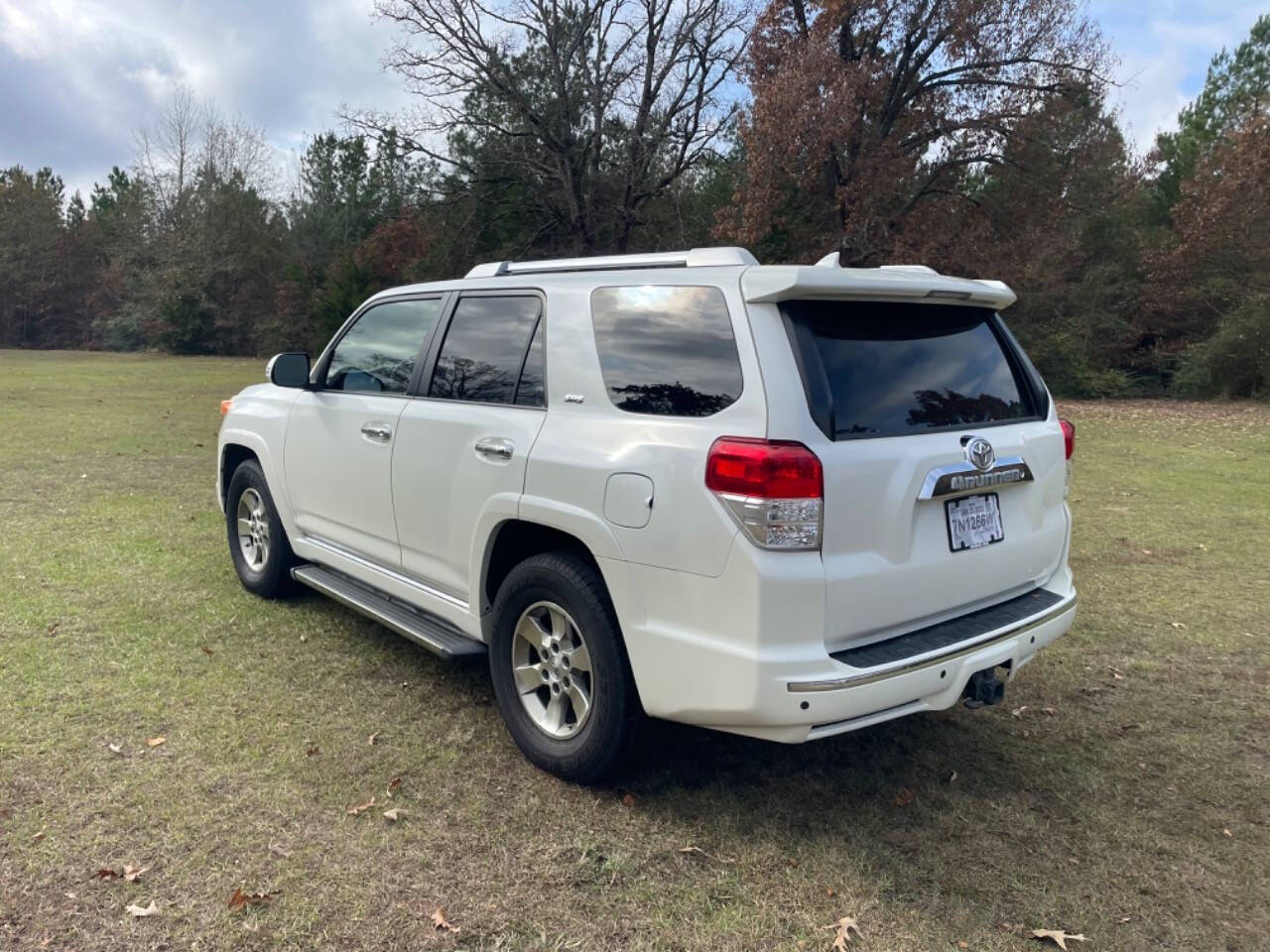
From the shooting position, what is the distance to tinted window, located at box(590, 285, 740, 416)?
9.95ft

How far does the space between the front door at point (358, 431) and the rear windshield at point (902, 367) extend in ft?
6.67

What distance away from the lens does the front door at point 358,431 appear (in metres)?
4.35

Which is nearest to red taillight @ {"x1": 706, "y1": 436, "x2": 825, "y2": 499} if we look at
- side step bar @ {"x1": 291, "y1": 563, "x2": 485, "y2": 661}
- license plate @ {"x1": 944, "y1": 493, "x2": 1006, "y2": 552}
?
license plate @ {"x1": 944, "y1": 493, "x2": 1006, "y2": 552}

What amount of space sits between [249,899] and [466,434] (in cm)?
183

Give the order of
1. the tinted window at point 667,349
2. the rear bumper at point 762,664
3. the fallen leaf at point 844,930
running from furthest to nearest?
the tinted window at point 667,349 → the rear bumper at point 762,664 → the fallen leaf at point 844,930

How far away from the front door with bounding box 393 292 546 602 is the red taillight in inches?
38.6

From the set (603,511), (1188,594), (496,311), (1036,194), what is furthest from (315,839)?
(1036,194)

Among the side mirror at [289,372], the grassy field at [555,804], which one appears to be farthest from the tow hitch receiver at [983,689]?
the side mirror at [289,372]

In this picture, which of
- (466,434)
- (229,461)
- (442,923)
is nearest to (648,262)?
(466,434)

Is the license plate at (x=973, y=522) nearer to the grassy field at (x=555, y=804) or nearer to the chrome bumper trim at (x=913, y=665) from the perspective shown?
the chrome bumper trim at (x=913, y=665)

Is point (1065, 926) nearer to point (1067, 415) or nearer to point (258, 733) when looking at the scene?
point (258, 733)

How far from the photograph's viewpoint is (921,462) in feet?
9.96

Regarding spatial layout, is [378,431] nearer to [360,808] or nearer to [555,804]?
[360,808]

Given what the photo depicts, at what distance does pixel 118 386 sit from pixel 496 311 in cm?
2147
